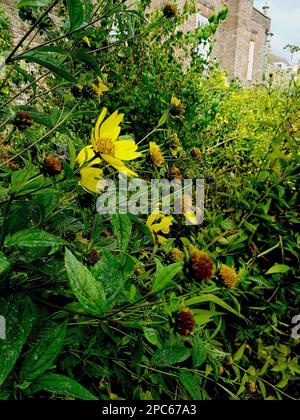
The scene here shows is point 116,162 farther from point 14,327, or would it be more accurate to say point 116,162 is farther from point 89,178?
point 14,327

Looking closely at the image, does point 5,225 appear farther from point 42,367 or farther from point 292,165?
point 292,165

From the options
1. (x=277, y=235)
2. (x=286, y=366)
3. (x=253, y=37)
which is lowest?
(x=286, y=366)

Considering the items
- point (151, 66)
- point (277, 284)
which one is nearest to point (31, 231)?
point (277, 284)

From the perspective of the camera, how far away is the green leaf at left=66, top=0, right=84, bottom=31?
1.66ft

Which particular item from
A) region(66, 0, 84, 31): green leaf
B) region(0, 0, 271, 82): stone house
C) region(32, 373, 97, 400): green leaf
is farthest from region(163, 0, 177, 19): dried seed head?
region(0, 0, 271, 82): stone house

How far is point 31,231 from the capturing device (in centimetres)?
45

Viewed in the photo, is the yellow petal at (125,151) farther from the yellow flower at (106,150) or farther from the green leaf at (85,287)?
the green leaf at (85,287)

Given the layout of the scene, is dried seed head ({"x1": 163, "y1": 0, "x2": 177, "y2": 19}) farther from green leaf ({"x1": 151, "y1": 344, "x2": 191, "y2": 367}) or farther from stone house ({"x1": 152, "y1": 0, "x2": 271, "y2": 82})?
stone house ({"x1": 152, "y1": 0, "x2": 271, "y2": 82})

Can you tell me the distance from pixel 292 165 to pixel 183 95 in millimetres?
893

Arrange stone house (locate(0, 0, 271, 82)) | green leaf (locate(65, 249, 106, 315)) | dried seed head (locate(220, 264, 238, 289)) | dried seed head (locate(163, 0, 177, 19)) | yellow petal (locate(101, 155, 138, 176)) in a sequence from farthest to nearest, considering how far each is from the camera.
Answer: stone house (locate(0, 0, 271, 82)) → dried seed head (locate(163, 0, 177, 19)) → dried seed head (locate(220, 264, 238, 289)) → yellow petal (locate(101, 155, 138, 176)) → green leaf (locate(65, 249, 106, 315))

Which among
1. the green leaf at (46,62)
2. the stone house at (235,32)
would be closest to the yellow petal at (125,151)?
the green leaf at (46,62)

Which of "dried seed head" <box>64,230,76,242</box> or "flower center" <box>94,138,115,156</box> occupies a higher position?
"flower center" <box>94,138,115,156</box>

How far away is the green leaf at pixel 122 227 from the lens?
499mm

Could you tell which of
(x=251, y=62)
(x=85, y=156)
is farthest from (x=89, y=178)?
(x=251, y=62)
